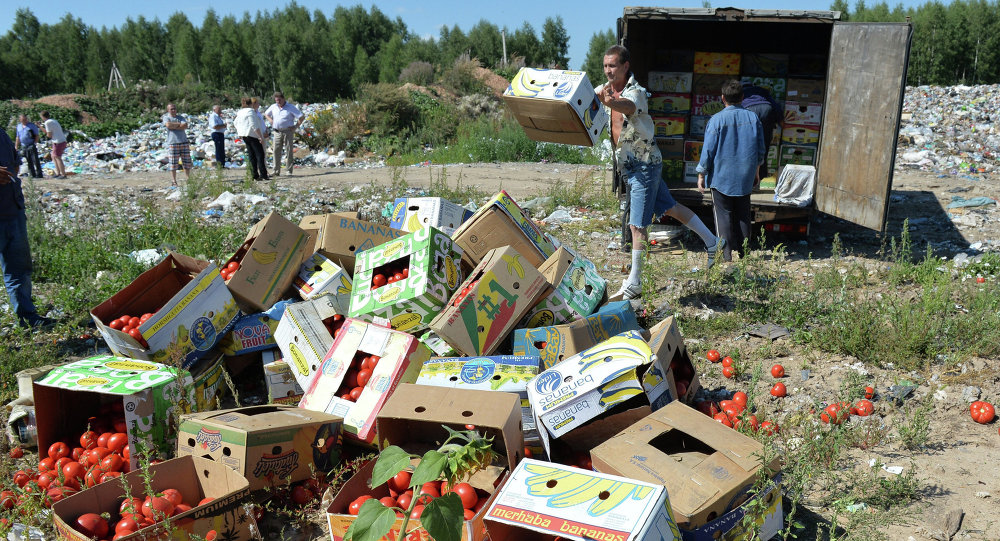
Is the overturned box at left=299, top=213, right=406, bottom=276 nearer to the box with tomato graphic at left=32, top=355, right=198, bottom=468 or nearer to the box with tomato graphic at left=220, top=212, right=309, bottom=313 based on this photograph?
the box with tomato graphic at left=220, top=212, right=309, bottom=313

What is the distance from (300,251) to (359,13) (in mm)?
48896

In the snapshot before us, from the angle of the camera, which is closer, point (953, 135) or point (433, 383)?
point (433, 383)

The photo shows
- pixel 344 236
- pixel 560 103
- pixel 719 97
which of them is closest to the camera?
pixel 560 103

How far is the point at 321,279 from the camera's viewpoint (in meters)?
4.71

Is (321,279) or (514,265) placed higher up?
(514,265)

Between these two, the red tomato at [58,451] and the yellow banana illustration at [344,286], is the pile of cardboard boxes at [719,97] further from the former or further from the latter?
the red tomato at [58,451]

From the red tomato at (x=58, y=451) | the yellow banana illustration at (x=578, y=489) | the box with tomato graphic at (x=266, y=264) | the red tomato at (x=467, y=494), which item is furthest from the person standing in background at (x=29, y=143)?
the yellow banana illustration at (x=578, y=489)

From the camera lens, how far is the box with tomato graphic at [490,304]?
370cm

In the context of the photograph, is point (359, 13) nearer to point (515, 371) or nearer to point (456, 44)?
point (456, 44)

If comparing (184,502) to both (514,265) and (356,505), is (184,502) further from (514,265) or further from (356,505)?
(514,265)

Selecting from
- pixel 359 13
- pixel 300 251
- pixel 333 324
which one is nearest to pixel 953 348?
pixel 333 324

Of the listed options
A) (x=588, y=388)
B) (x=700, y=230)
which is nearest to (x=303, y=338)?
(x=588, y=388)

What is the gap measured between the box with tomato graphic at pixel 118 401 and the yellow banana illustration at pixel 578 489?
6.75 feet

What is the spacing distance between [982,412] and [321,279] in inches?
163
